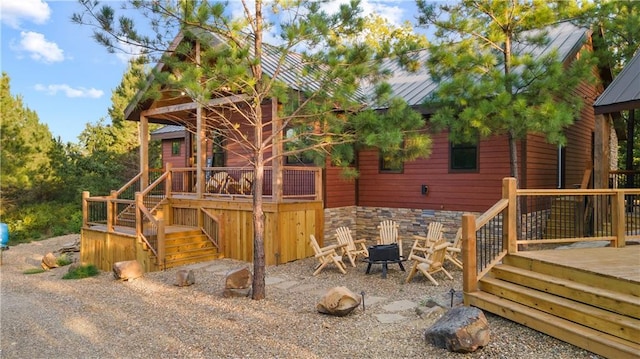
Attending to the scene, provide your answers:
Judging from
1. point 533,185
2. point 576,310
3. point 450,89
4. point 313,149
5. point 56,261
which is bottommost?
point 56,261

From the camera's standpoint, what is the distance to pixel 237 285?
7.35 m

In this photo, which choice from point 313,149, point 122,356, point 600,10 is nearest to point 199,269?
point 313,149

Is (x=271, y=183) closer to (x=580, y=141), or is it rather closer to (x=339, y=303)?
(x=339, y=303)

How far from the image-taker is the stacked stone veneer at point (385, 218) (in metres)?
11.1

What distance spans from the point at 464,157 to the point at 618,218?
181 inches

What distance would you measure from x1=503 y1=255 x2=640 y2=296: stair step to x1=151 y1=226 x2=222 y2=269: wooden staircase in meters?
7.31

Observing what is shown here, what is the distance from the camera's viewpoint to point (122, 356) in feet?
16.4

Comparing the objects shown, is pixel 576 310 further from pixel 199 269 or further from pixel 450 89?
pixel 199 269

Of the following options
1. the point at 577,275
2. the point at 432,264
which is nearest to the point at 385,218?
the point at 432,264

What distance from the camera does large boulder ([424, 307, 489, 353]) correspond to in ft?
14.6

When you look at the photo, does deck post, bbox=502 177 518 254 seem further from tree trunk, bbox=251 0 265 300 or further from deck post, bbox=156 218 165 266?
deck post, bbox=156 218 165 266

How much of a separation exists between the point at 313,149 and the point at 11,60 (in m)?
22.8

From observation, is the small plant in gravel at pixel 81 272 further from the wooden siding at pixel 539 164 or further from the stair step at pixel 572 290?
the wooden siding at pixel 539 164

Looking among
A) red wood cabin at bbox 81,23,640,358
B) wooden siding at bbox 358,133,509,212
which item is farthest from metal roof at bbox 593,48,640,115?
wooden siding at bbox 358,133,509,212
